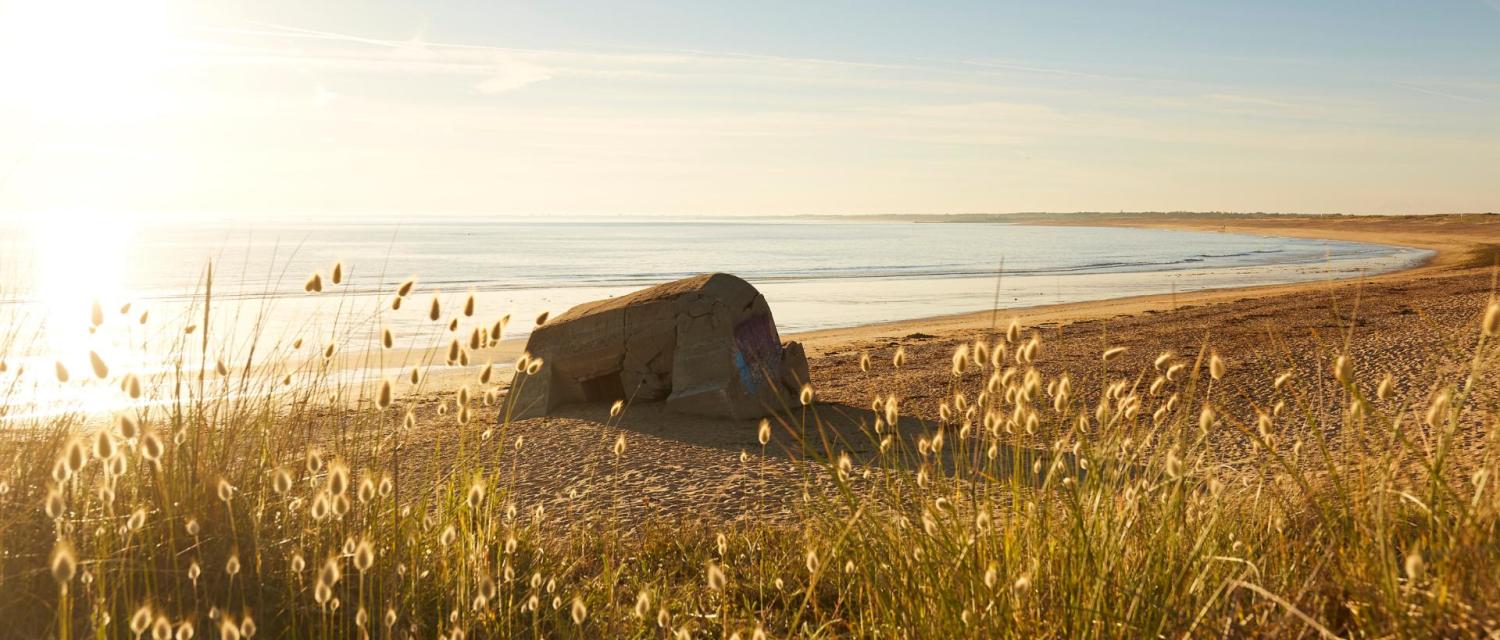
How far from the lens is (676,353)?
29.7ft

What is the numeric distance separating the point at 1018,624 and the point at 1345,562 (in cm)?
96

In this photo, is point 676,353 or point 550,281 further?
point 550,281

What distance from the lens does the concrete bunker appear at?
8.81 m

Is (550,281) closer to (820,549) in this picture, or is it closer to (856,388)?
(856,388)

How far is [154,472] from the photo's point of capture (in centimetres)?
349

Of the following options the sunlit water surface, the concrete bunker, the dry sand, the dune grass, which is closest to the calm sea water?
the sunlit water surface

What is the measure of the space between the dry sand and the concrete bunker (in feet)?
0.70

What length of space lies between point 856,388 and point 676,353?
2.39 metres

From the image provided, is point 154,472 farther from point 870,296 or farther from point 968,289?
point 968,289

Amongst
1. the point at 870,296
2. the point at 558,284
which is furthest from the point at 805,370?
the point at 558,284

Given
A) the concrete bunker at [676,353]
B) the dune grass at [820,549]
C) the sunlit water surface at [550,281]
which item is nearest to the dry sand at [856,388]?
the concrete bunker at [676,353]

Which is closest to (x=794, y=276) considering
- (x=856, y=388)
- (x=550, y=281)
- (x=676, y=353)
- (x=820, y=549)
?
(x=550, y=281)

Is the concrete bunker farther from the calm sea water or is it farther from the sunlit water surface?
the calm sea water

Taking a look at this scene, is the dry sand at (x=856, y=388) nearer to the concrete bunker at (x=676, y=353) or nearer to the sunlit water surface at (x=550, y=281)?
the concrete bunker at (x=676, y=353)
